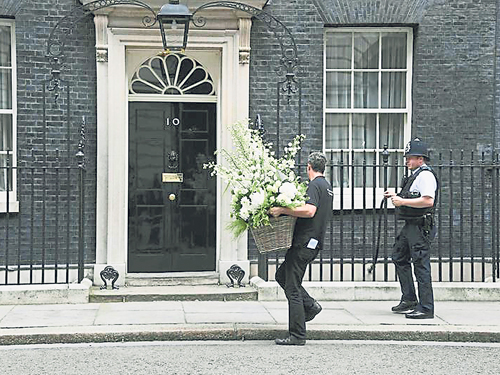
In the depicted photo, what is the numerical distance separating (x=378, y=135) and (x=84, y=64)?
4270mm

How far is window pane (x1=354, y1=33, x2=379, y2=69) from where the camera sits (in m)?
13.0

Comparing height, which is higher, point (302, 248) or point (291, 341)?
point (302, 248)

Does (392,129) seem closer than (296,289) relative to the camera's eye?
No

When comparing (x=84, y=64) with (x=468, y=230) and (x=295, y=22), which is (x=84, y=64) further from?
(x=468, y=230)

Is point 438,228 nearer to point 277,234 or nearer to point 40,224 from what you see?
point 277,234

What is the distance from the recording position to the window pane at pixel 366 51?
13.0 m

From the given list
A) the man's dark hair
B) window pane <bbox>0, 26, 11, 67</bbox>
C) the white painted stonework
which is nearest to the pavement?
the white painted stonework

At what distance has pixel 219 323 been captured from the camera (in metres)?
9.72

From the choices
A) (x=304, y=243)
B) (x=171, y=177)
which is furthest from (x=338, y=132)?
(x=304, y=243)

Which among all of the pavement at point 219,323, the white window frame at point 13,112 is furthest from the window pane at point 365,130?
the white window frame at point 13,112

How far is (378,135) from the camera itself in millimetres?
13000

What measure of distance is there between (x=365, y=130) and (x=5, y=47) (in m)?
5.17

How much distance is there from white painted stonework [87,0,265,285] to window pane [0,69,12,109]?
1.28 metres

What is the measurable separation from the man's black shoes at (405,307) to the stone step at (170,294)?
6.36 feet
